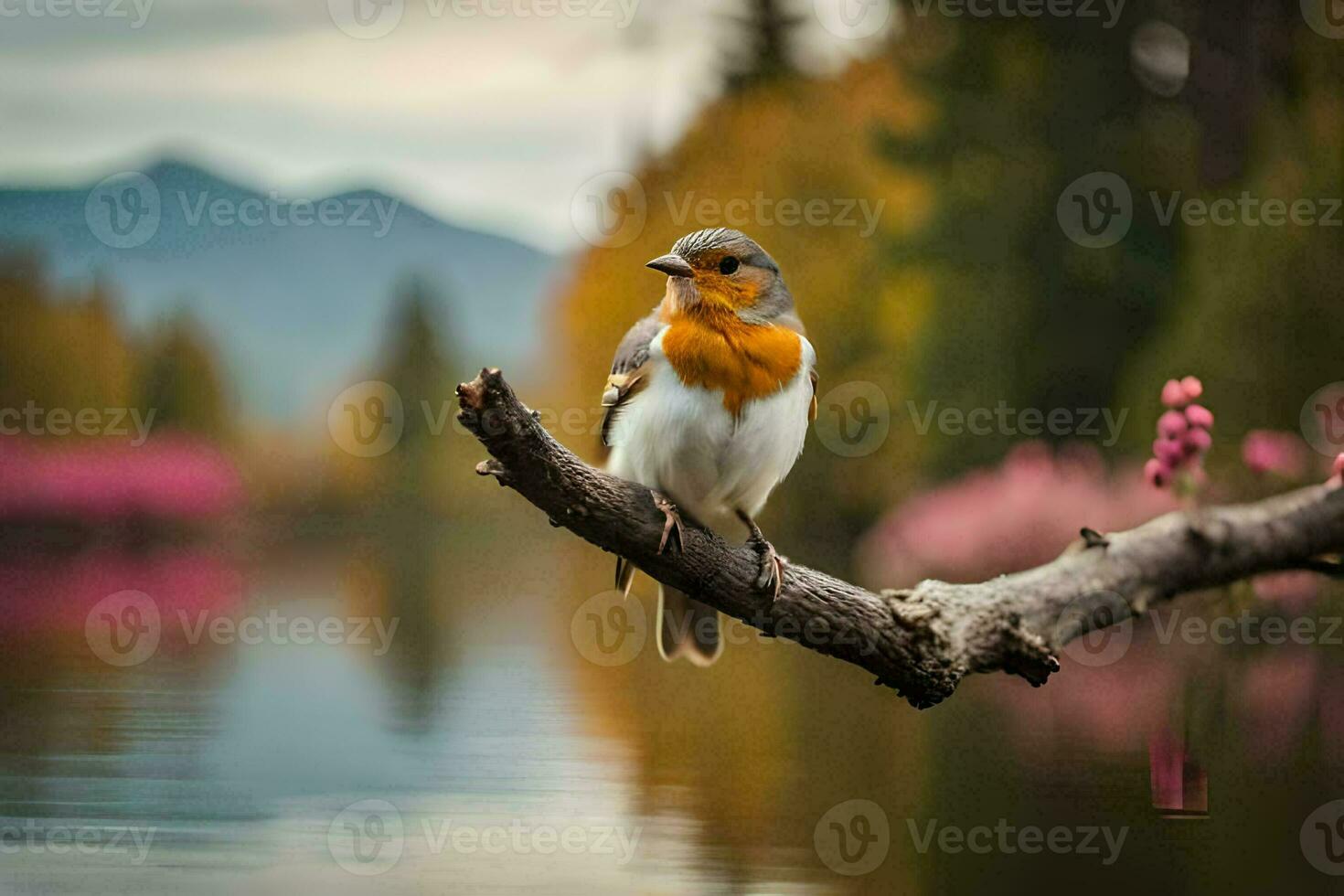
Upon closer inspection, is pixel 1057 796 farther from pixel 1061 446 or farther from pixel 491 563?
pixel 491 563

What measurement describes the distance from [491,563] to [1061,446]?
38.5ft

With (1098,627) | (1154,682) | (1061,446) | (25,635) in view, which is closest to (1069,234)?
(1061,446)

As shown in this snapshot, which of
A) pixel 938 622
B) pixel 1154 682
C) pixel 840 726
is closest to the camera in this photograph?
pixel 938 622

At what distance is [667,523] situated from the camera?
412 centimetres

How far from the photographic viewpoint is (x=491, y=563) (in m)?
25.2

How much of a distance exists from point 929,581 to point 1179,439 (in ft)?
3.94

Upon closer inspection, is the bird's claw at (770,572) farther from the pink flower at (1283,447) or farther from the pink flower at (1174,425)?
the pink flower at (1283,447)
